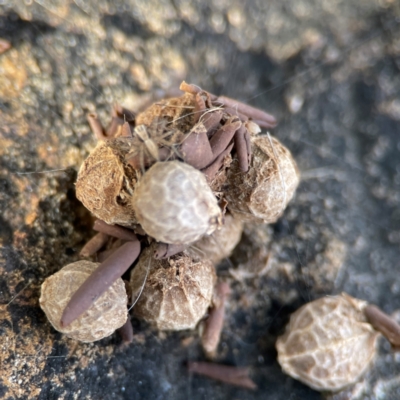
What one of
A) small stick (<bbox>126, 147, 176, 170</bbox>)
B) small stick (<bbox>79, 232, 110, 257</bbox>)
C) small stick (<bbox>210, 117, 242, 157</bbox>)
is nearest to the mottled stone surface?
small stick (<bbox>79, 232, 110, 257</bbox>)

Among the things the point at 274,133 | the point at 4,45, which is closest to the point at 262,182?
the point at 274,133

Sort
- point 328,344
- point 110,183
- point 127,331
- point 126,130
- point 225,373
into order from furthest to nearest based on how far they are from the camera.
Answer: point 225,373 < point 328,344 < point 127,331 < point 126,130 < point 110,183

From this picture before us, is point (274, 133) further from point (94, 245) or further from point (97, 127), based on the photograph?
point (94, 245)

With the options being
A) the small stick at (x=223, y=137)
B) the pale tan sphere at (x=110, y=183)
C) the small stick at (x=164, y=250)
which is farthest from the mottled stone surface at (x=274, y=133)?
the small stick at (x=223, y=137)

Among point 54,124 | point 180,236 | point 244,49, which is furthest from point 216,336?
point 244,49

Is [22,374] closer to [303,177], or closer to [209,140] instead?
[209,140]
